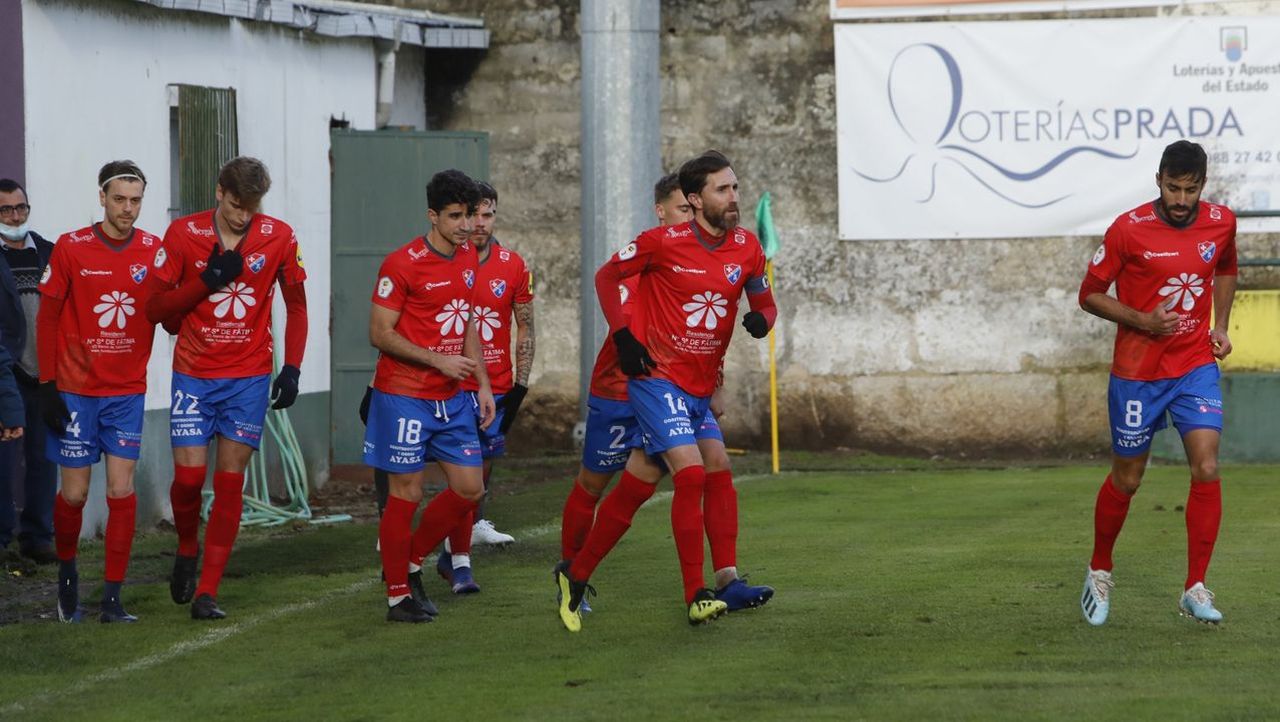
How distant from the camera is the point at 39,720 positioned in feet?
21.7

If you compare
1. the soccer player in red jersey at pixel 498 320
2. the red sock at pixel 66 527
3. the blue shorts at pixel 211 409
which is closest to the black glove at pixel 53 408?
the red sock at pixel 66 527

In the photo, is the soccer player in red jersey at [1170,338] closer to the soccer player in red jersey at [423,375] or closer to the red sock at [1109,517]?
the red sock at [1109,517]

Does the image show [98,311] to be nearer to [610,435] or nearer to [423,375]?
[423,375]

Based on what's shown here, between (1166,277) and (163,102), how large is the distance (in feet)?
24.8

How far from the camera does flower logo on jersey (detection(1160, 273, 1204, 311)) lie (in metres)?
8.23

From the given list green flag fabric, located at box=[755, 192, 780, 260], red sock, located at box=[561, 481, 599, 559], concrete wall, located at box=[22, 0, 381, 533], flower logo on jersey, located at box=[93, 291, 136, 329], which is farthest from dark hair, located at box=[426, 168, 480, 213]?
green flag fabric, located at box=[755, 192, 780, 260]

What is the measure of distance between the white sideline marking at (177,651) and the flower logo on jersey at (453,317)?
1.56 metres

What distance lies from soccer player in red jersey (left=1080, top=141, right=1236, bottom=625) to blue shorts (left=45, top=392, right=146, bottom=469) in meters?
4.32

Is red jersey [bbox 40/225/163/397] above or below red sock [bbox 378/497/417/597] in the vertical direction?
above

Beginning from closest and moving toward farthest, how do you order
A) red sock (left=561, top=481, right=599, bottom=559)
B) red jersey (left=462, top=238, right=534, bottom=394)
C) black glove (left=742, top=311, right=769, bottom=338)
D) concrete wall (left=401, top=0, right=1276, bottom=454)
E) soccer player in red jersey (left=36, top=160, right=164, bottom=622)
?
black glove (left=742, top=311, right=769, bottom=338)
soccer player in red jersey (left=36, top=160, right=164, bottom=622)
red sock (left=561, top=481, right=599, bottom=559)
red jersey (left=462, top=238, right=534, bottom=394)
concrete wall (left=401, top=0, right=1276, bottom=454)

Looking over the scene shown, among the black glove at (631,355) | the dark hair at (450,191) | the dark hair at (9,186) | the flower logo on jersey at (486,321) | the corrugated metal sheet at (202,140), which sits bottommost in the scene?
the black glove at (631,355)

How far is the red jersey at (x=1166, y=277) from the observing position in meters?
8.23

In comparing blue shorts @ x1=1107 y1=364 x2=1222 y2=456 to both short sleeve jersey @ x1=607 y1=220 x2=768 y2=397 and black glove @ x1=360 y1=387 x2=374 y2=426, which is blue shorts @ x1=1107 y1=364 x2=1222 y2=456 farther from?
black glove @ x1=360 y1=387 x2=374 y2=426

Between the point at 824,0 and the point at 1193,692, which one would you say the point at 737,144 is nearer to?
the point at 824,0
